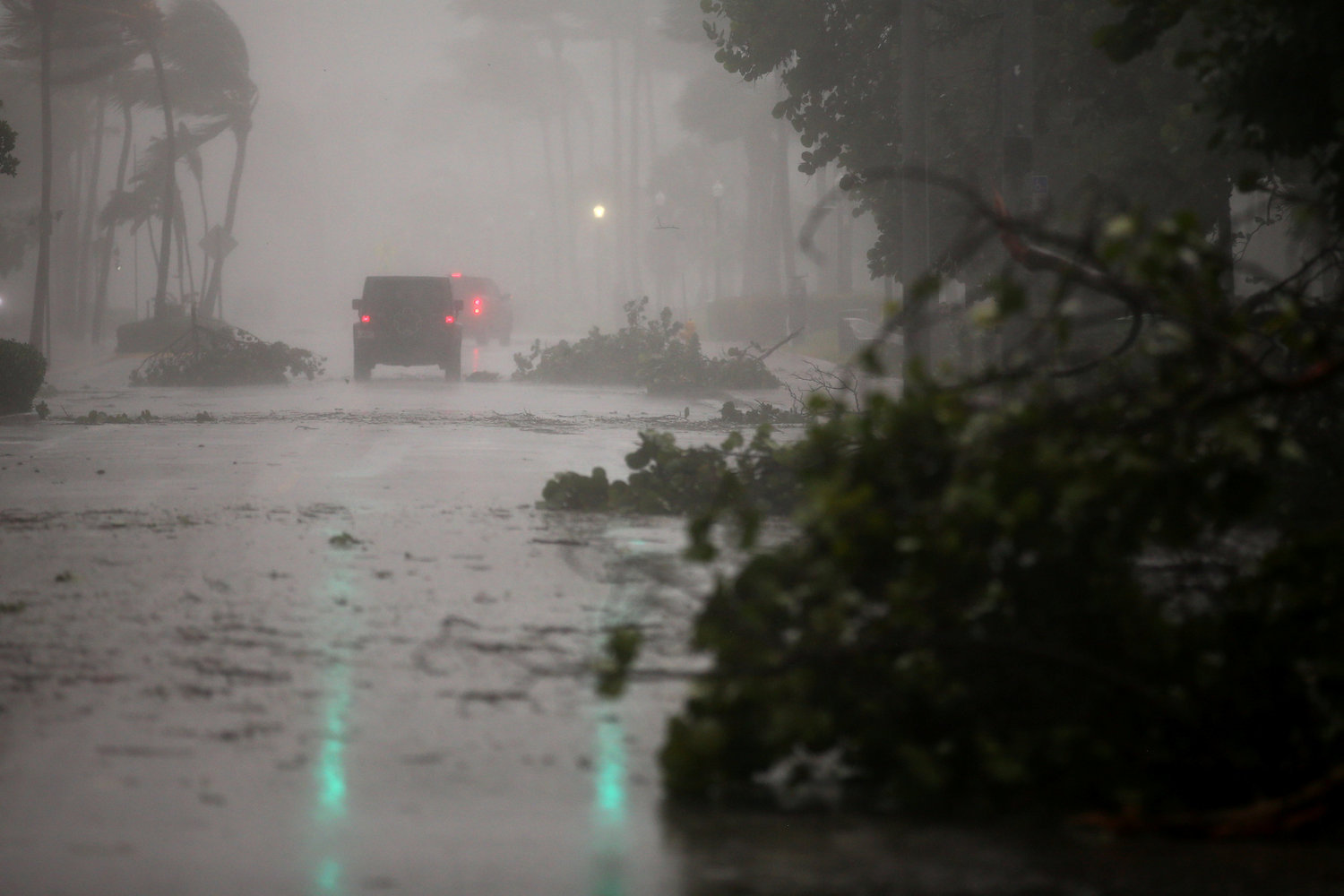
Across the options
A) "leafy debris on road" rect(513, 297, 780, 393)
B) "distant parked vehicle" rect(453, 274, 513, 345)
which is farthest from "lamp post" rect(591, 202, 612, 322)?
"leafy debris on road" rect(513, 297, 780, 393)

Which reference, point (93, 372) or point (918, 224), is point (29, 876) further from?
point (93, 372)

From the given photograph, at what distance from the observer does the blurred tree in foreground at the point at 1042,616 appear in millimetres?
4559

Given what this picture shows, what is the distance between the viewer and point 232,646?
6789 millimetres

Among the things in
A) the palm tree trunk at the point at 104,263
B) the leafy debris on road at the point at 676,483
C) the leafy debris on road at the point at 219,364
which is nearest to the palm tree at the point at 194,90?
the palm tree trunk at the point at 104,263

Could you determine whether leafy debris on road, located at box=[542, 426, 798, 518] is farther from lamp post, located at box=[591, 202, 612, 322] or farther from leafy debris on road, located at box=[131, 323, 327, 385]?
lamp post, located at box=[591, 202, 612, 322]

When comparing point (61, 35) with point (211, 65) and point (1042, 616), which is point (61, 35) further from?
point (1042, 616)

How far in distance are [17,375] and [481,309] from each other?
31622 mm

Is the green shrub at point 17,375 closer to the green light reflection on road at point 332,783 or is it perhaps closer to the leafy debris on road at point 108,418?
the leafy debris on road at point 108,418

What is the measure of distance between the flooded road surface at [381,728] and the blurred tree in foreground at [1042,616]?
255 mm

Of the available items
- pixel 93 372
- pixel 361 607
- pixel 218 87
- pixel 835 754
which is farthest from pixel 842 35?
pixel 218 87

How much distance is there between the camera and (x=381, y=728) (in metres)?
5.46

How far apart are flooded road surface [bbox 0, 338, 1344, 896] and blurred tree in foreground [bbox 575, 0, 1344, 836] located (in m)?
0.26

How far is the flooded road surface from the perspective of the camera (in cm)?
408

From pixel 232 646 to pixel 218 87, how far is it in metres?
47.3
